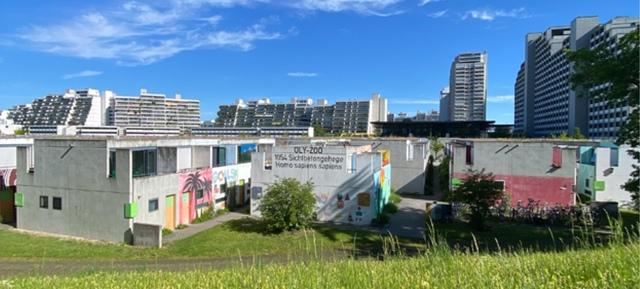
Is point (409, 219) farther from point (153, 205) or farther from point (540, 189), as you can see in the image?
point (153, 205)

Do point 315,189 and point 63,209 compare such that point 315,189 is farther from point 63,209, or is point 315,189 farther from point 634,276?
point 634,276

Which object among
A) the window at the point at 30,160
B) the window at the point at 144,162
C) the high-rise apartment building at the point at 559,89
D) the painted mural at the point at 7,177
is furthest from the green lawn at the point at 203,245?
the high-rise apartment building at the point at 559,89

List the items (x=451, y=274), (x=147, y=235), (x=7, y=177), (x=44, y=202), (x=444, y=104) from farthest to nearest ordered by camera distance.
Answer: (x=444, y=104)
(x=7, y=177)
(x=44, y=202)
(x=147, y=235)
(x=451, y=274)

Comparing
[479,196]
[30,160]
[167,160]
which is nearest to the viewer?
[479,196]

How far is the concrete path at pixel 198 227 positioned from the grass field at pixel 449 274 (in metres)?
15.3

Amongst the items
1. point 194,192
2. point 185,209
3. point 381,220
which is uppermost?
point 194,192

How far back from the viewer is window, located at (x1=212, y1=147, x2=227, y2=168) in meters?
26.3

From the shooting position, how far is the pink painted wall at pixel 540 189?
23.8 m

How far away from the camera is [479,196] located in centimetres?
A: 1933

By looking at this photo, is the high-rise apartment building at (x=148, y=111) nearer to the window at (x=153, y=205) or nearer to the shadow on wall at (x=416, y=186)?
the shadow on wall at (x=416, y=186)

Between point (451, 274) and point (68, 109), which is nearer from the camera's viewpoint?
point (451, 274)

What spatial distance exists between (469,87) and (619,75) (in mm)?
143044

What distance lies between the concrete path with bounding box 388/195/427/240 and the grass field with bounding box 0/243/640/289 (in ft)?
46.0

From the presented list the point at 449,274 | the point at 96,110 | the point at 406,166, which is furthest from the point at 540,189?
the point at 96,110
